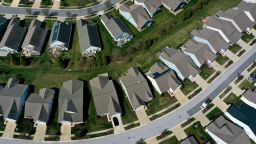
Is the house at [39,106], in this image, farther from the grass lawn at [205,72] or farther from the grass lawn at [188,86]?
the grass lawn at [205,72]

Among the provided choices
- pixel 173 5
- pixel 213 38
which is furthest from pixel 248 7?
pixel 173 5

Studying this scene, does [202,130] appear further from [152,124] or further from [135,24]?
[135,24]

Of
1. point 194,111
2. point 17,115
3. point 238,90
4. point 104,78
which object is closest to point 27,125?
point 17,115

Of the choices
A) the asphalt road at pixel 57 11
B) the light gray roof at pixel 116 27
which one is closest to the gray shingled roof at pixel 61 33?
the asphalt road at pixel 57 11

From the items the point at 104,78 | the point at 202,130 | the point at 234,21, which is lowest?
the point at 202,130

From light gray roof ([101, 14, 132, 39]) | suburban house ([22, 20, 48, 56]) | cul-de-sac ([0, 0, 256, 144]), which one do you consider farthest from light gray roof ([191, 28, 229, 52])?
suburban house ([22, 20, 48, 56])
